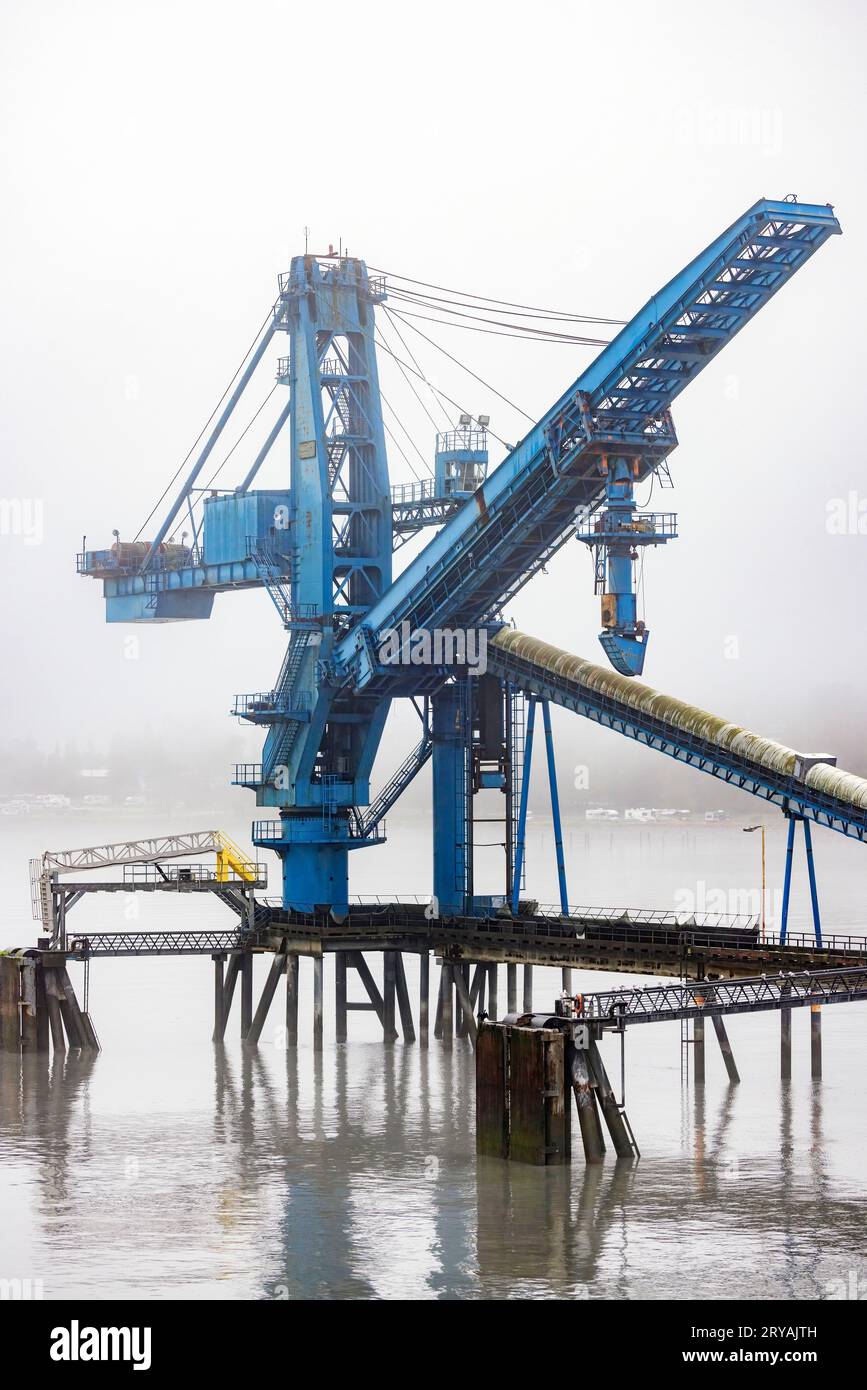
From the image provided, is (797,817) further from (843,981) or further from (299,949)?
(299,949)

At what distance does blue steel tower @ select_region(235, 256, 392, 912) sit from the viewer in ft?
231

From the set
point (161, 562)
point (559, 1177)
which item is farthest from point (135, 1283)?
point (161, 562)

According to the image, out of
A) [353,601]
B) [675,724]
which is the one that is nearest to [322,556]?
[353,601]

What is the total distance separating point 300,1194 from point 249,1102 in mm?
13057

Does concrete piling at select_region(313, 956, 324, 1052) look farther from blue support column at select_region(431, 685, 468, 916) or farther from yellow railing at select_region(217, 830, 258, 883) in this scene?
blue support column at select_region(431, 685, 468, 916)

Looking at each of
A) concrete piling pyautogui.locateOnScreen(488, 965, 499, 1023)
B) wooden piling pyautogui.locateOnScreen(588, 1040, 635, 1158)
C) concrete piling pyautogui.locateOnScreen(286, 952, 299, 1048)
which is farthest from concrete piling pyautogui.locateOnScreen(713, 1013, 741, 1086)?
concrete piling pyautogui.locateOnScreen(286, 952, 299, 1048)

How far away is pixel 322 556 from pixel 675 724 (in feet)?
41.7

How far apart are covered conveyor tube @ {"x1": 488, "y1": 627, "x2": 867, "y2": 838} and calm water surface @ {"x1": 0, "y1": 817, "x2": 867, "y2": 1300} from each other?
27.0 ft

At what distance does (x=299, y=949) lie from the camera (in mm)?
70562

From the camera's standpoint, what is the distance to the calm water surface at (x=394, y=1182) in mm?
41281

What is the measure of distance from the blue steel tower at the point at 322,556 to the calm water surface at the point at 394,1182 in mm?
7208

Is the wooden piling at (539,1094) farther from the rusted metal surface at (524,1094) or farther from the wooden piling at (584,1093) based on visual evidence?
the wooden piling at (584,1093)

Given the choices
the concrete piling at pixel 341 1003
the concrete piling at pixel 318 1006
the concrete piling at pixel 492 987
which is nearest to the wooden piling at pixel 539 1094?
the concrete piling at pixel 318 1006
